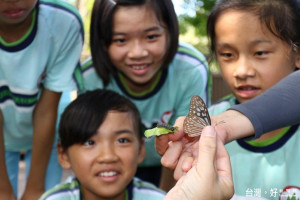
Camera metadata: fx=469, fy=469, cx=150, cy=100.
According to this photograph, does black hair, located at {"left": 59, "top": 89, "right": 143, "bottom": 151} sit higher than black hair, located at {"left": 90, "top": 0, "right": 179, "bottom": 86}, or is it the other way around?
black hair, located at {"left": 90, "top": 0, "right": 179, "bottom": 86}

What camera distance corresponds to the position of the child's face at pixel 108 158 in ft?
6.89

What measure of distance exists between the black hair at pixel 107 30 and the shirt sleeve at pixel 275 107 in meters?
0.88

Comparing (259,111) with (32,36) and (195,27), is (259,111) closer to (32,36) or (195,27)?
(32,36)

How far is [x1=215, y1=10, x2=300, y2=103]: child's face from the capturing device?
1.91 meters

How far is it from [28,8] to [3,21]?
144mm

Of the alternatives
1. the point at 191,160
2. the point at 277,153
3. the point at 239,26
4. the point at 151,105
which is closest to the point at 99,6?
the point at 151,105

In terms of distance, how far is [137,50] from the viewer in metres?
2.25

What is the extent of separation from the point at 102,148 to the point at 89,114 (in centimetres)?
19

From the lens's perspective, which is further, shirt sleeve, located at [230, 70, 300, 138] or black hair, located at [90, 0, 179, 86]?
black hair, located at [90, 0, 179, 86]

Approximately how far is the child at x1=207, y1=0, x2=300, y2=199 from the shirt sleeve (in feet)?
0.91

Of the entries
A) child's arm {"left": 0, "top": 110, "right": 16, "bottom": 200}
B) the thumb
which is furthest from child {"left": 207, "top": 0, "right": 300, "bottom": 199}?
child's arm {"left": 0, "top": 110, "right": 16, "bottom": 200}

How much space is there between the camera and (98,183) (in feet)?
6.93

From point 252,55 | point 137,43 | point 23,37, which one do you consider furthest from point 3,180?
point 252,55

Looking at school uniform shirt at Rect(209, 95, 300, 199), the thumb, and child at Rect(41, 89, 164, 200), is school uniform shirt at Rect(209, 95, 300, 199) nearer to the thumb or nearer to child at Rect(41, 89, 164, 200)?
child at Rect(41, 89, 164, 200)
